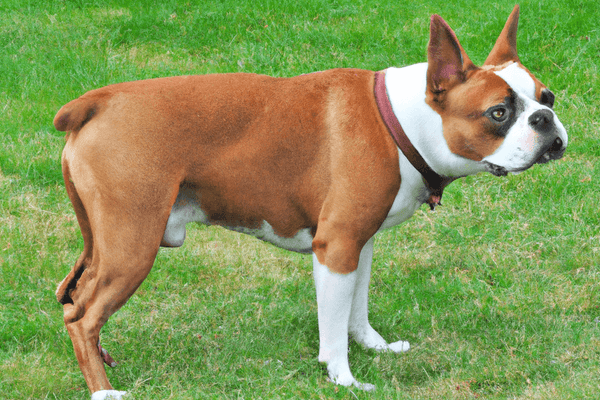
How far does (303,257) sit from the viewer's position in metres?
5.29

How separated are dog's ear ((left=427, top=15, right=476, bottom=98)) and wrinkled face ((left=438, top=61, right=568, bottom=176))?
4 centimetres

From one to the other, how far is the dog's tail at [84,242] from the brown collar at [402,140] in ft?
5.34

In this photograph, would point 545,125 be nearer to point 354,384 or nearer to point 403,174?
point 403,174

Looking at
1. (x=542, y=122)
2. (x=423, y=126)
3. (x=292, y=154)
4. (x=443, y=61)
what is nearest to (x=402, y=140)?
(x=423, y=126)

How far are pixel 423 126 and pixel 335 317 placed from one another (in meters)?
1.10

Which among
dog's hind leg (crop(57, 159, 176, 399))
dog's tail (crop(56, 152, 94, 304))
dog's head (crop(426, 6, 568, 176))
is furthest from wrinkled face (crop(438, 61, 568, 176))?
dog's tail (crop(56, 152, 94, 304))

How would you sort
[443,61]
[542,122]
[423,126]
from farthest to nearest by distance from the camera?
[423,126]
[443,61]
[542,122]

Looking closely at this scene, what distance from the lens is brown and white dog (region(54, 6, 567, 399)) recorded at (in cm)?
327

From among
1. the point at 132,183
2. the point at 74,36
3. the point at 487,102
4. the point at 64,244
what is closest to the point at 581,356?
the point at 487,102

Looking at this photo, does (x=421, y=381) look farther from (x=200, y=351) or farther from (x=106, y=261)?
(x=106, y=261)

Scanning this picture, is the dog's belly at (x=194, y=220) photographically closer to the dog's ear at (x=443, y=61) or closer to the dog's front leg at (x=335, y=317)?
the dog's front leg at (x=335, y=317)

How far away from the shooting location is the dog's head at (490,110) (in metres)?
3.17

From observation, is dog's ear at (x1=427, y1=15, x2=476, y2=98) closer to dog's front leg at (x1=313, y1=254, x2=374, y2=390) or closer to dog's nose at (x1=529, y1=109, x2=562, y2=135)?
dog's nose at (x1=529, y1=109, x2=562, y2=135)

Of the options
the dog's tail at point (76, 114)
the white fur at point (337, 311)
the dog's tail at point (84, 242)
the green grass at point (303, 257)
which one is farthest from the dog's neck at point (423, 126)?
the dog's tail at point (84, 242)
